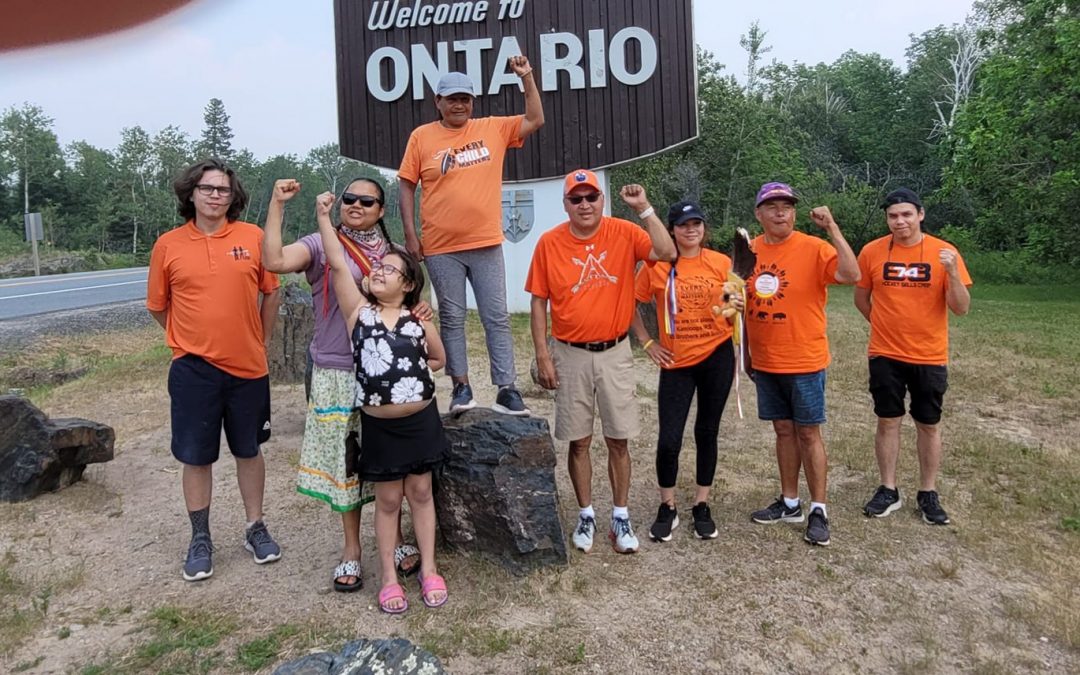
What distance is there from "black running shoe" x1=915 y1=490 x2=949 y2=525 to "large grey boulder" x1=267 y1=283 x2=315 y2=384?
19.1 ft

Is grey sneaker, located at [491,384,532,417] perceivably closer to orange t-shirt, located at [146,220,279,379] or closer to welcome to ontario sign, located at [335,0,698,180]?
orange t-shirt, located at [146,220,279,379]

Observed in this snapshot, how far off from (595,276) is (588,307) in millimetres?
146

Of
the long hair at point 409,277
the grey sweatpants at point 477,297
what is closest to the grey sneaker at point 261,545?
the grey sweatpants at point 477,297

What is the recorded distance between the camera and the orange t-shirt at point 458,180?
11.6 feet

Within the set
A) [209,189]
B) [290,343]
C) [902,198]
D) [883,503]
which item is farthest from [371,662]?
[290,343]

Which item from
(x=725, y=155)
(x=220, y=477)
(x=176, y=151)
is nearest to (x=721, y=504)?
(x=220, y=477)

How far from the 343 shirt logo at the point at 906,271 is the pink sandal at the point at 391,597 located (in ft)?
9.49

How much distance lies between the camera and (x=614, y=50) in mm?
10727

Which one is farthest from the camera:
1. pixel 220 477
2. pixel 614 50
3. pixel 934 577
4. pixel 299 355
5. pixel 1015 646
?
pixel 614 50

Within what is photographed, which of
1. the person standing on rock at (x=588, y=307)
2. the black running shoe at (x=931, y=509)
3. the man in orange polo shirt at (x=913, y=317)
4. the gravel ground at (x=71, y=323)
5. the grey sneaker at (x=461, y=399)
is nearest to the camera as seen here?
the person standing on rock at (x=588, y=307)

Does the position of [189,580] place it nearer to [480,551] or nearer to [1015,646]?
[480,551]

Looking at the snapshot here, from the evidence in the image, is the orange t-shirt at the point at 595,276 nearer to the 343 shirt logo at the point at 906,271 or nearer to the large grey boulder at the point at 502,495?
the large grey boulder at the point at 502,495

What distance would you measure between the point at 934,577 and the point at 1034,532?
920 millimetres

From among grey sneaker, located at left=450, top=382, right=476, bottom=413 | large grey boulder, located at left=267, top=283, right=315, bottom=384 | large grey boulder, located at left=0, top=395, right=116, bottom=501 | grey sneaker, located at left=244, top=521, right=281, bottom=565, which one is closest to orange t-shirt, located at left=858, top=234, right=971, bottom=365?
grey sneaker, located at left=450, top=382, right=476, bottom=413
